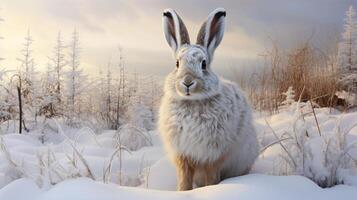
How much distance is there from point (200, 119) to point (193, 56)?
0.48m

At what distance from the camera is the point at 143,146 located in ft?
20.1

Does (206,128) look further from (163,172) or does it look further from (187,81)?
(163,172)

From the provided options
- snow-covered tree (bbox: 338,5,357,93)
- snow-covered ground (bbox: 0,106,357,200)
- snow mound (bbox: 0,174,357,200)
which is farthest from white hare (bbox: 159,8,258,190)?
snow-covered tree (bbox: 338,5,357,93)

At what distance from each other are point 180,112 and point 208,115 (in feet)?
0.72

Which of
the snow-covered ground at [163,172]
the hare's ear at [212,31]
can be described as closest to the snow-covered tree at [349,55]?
the snow-covered ground at [163,172]

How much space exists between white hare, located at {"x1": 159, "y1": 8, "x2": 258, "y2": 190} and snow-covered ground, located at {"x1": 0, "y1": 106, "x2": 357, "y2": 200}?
0.26 metres

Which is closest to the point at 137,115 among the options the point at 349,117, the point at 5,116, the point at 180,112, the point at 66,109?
the point at 66,109

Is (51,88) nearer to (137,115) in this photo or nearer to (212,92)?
(137,115)

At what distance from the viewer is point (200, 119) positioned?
12.4ft

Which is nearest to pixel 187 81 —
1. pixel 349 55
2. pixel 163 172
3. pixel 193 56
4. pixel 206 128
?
pixel 193 56

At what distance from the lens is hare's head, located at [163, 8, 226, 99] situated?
3.70 metres

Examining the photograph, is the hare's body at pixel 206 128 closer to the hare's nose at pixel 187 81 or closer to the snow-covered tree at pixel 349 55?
the hare's nose at pixel 187 81

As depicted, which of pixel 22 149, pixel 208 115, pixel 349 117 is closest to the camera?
pixel 208 115

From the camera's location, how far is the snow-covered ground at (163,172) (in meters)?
2.96
